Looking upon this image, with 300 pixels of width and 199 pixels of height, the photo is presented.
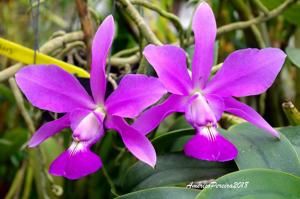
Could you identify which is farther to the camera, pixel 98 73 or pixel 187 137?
pixel 187 137

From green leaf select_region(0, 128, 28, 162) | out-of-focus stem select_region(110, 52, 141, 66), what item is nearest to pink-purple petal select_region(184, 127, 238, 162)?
out-of-focus stem select_region(110, 52, 141, 66)

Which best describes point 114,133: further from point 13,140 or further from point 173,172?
point 13,140

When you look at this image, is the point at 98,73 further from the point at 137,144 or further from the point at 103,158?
the point at 103,158

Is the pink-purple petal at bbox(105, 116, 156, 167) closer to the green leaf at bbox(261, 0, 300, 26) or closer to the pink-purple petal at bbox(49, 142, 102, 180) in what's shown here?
the pink-purple petal at bbox(49, 142, 102, 180)

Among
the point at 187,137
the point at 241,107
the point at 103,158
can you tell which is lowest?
the point at 103,158

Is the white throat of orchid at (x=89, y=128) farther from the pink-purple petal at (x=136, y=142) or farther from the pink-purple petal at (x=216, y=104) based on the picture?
the pink-purple petal at (x=216, y=104)

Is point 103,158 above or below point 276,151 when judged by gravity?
below

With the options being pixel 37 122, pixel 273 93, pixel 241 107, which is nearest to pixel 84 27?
pixel 37 122
